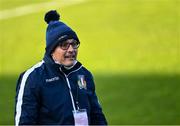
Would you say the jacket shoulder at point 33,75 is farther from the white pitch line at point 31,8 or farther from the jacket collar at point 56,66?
the white pitch line at point 31,8

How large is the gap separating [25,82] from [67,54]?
1.36ft

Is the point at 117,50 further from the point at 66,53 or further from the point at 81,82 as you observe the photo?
the point at 66,53

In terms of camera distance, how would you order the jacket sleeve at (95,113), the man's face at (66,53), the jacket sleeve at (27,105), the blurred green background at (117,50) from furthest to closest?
the blurred green background at (117,50)
the jacket sleeve at (95,113)
the man's face at (66,53)
the jacket sleeve at (27,105)

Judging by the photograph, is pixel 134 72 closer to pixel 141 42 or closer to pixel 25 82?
pixel 141 42

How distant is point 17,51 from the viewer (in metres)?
13.1

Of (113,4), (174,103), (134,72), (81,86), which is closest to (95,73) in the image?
(134,72)

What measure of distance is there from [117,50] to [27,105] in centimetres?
762

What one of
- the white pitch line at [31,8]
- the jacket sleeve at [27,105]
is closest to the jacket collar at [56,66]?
the jacket sleeve at [27,105]

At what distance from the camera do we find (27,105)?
17.9 feet

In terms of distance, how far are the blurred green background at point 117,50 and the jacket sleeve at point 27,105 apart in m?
4.52

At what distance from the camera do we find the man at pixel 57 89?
18.0 feet

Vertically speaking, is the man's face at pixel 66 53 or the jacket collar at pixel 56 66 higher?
the man's face at pixel 66 53

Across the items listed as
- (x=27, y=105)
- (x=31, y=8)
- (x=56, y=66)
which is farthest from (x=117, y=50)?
(x=27, y=105)

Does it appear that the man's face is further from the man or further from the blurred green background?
the blurred green background
